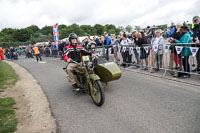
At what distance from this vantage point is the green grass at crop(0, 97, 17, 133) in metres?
3.50

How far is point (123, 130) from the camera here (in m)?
3.17

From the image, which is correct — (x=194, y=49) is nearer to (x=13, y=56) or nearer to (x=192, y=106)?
(x=192, y=106)

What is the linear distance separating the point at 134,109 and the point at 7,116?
3284 millimetres

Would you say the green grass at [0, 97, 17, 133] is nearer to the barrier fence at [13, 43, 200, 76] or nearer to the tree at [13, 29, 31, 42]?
the barrier fence at [13, 43, 200, 76]

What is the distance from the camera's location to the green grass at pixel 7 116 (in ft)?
11.5

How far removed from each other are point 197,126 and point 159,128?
0.71 metres

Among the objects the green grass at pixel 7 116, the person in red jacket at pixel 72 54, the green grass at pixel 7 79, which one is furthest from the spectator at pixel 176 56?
the green grass at pixel 7 79

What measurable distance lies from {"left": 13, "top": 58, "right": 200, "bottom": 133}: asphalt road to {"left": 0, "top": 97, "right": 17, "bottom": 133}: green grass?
39.0 inches

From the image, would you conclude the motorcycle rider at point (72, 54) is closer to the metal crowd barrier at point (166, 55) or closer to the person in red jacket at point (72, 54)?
the person in red jacket at point (72, 54)

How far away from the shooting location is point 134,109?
403cm

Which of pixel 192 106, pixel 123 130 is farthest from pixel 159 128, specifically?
pixel 192 106

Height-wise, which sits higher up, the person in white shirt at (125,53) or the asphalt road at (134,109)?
the person in white shirt at (125,53)

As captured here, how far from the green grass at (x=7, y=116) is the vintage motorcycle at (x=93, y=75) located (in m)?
2.07

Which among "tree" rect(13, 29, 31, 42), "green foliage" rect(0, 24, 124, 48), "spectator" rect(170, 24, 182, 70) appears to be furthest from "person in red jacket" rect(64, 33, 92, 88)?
"tree" rect(13, 29, 31, 42)
